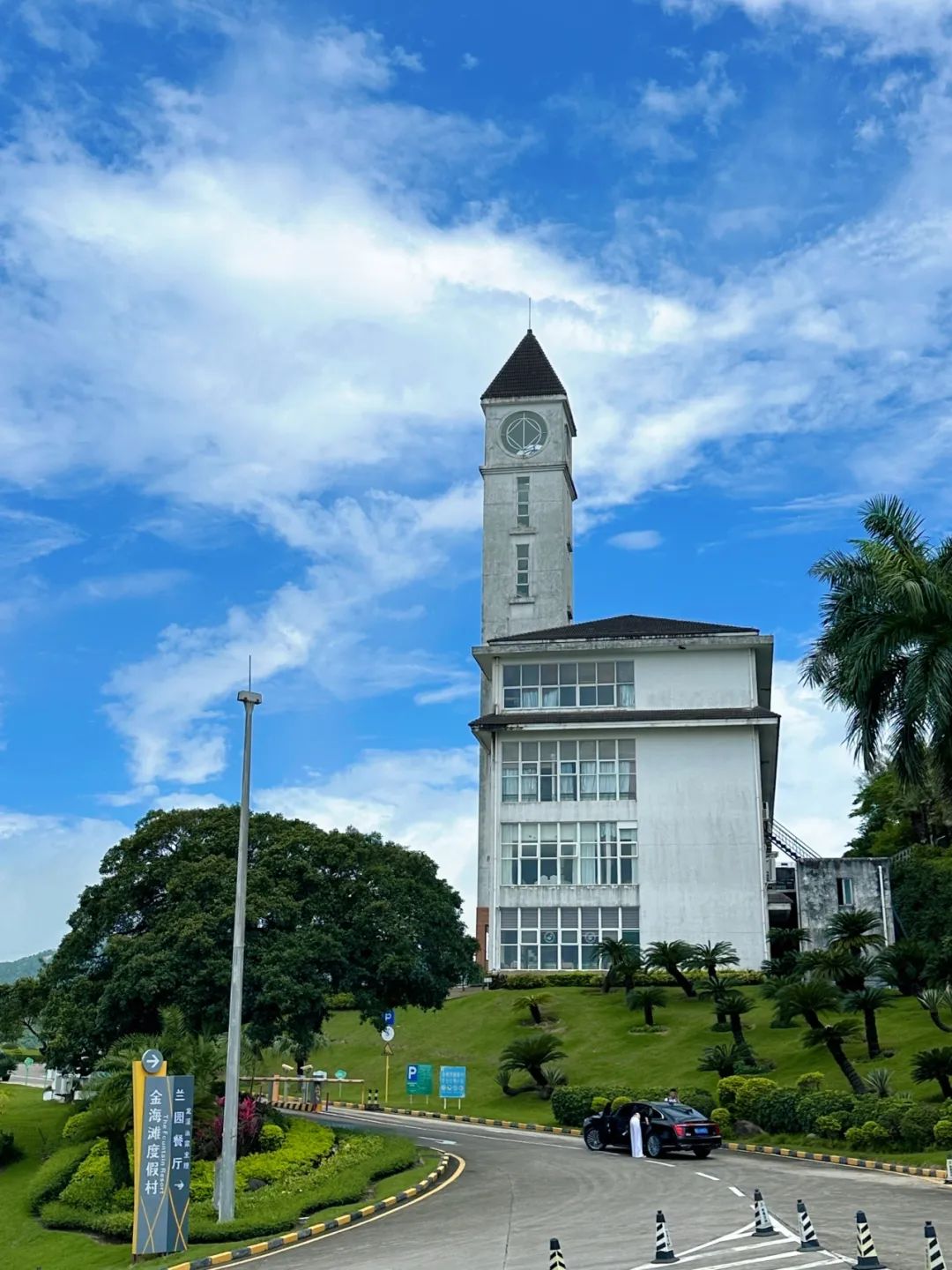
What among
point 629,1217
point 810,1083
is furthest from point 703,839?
point 629,1217

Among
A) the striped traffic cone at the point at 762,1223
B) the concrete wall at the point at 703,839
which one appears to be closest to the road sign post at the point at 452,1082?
the concrete wall at the point at 703,839

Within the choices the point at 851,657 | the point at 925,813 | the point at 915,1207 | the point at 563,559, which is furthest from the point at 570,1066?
the point at 563,559

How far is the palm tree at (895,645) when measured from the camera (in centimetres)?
2841

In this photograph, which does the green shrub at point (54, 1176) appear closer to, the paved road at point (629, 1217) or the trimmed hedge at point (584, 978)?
the paved road at point (629, 1217)

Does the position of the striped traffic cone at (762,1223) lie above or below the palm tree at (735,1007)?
below

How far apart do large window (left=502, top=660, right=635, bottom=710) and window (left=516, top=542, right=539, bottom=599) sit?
684 inches

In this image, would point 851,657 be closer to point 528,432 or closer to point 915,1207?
point 915,1207

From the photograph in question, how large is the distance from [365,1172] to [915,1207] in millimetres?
11207

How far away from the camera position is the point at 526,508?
81375 mm

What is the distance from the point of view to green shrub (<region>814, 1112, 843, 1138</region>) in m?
29.5

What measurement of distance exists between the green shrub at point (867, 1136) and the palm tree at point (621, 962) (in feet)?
76.1

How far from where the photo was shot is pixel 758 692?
221 ft

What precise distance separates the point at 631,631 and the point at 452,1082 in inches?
1106

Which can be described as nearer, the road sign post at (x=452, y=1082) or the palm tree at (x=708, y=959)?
the road sign post at (x=452, y=1082)
